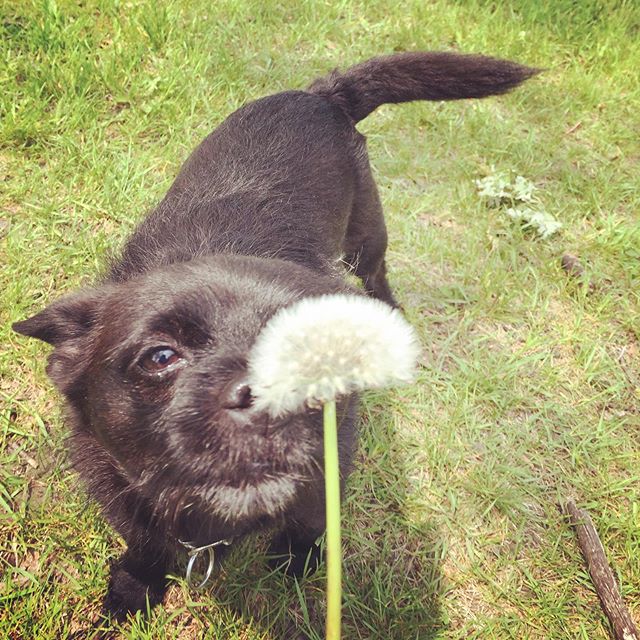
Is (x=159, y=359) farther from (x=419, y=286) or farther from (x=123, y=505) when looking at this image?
(x=419, y=286)

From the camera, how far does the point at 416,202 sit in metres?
3.69

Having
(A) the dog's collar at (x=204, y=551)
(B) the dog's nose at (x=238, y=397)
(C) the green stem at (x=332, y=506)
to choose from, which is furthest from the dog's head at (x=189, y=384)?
(C) the green stem at (x=332, y=506)

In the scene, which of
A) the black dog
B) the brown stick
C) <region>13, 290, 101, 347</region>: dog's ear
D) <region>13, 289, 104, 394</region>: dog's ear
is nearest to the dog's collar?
the black dog

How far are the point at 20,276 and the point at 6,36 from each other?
1843 mm

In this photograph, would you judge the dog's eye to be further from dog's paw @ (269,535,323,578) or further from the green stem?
dog's paw @ (269,535,323,578)

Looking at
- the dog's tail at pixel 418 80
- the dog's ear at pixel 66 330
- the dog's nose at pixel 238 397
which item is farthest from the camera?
the dog's tail at pixel 418 80

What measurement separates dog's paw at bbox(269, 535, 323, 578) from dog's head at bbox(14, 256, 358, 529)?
2.65ft

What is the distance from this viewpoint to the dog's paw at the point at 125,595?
1987 millimetres

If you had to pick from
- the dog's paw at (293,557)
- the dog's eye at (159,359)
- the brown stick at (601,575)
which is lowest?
the brown stick at (601,575)

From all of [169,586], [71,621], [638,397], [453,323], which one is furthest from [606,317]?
[71,621]

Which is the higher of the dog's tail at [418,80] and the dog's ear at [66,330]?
the dog's tail at [418,80]

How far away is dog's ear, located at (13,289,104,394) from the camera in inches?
66.4

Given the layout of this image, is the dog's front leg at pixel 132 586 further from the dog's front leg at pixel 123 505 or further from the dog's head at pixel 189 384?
the dog's head at pixel 189 384

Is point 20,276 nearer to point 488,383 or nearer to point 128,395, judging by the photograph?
point 128,395
